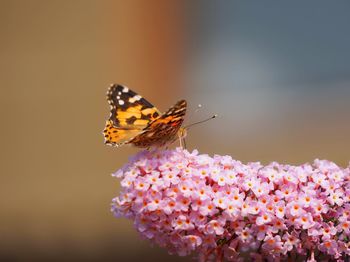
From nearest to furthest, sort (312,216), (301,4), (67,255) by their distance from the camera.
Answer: (312,216) < (67,255) < (301,4)

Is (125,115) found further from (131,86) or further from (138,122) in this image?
(131,86)

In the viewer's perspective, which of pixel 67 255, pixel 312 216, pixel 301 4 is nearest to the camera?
pixel 312 216

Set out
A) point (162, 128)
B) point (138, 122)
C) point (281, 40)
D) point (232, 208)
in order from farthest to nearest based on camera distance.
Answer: point (281, 40) → point (138, 122) → point (162, 128) → point (232, 208)

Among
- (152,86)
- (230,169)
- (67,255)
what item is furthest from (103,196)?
(230,169)

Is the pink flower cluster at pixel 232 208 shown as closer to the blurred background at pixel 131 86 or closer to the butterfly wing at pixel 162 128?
the butterfly wing at pixel 162 128

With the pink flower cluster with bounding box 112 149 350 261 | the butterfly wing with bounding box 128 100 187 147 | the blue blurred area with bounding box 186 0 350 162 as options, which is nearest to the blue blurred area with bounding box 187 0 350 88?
the blue blurred area with bounding box 186 0 350 162

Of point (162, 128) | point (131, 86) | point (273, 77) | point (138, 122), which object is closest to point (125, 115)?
point (138, 122)

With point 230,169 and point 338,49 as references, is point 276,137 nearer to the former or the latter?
point 338,49

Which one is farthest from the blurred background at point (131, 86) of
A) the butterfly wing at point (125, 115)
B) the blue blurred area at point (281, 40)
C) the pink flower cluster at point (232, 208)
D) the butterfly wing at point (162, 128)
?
the pink flower cluster at point (232, 208)
